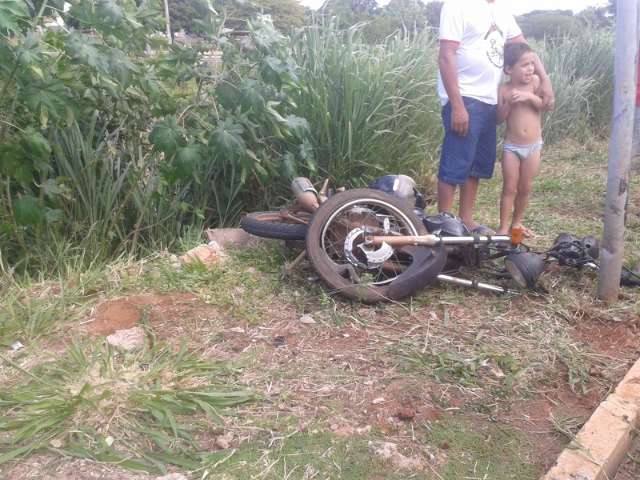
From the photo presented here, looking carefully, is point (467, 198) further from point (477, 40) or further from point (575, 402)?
point (575, 402)

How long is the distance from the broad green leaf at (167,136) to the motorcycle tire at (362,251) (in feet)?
3.33

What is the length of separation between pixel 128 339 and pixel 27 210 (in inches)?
46.8

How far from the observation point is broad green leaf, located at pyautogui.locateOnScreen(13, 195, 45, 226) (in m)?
3.34

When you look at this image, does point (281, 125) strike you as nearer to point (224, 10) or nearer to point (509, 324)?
point (224, 10)

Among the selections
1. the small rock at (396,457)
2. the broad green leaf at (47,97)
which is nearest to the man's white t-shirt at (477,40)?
the broad green leaf at (47,97)

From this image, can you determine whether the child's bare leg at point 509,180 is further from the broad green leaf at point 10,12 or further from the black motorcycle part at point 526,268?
the broad green leaf at point 10,12

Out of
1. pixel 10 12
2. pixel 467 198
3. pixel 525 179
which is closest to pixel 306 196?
pixel 467 198

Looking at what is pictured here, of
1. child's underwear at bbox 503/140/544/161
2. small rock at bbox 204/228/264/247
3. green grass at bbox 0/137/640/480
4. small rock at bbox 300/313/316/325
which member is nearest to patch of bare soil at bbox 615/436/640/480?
green grass at bbox 0/137/640/480

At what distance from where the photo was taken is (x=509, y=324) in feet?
9.45

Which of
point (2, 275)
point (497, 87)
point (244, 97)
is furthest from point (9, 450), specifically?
point (497, 87)

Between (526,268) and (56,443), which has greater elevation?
(526,268)

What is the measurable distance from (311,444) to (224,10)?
9.12ft

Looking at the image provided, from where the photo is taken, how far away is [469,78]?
3787 mm

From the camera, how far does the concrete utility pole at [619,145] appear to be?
2.69 meters
